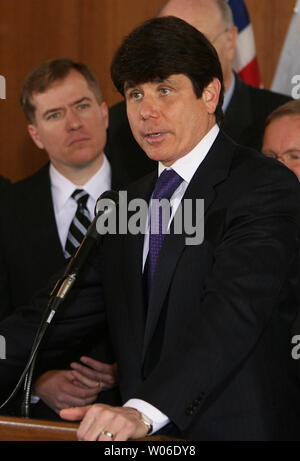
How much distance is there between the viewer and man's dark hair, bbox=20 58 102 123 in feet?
10.8

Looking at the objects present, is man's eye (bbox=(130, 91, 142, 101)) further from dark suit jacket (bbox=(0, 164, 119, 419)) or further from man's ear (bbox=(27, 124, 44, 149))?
man's ear (bbox=(27, 124, 44, 149))

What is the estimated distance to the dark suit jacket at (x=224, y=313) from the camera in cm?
169

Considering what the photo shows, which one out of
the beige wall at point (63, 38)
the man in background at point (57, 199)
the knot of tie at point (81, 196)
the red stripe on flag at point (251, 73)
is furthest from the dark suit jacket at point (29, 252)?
the red stripe on flag at point (251, 73)

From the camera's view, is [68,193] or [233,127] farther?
[233,127]

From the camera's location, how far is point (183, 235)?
193cm

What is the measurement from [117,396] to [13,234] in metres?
0.74

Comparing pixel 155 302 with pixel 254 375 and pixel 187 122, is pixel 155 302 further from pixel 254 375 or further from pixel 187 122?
pixel 187 122

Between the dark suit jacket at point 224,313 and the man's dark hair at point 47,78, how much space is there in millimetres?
1390

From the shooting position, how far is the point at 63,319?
229 cm

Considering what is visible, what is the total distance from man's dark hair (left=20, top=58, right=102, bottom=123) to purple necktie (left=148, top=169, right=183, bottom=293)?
132 cm

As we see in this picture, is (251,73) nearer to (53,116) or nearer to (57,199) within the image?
(53,116)

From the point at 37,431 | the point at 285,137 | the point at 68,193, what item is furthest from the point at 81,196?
the point at 37,431

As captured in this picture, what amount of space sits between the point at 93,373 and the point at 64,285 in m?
1.05

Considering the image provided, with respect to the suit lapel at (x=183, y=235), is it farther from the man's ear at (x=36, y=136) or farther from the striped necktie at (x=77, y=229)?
the man's ear at (x=36, y=136)
